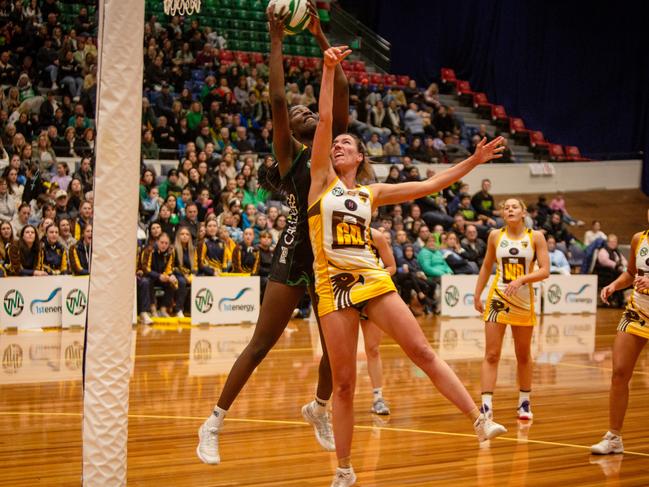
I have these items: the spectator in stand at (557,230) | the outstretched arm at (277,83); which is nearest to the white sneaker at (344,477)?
the outstretched arm at (277,83)

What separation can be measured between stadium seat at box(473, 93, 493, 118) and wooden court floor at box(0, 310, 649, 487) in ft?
41.3

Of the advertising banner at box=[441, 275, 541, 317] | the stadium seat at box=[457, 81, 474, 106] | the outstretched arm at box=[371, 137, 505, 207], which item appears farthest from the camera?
the stadium seat at box=[457, 81, 474, 106]

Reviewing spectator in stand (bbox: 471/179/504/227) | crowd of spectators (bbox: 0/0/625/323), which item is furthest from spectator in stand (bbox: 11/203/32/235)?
spectator in stand (bbox: 471/179/504/227)

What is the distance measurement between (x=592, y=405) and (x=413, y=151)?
11.9 meters

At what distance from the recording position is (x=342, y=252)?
490cm

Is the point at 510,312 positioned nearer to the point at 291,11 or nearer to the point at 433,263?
the point at 291,11

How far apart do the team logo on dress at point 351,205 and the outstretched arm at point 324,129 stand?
164 millimetres

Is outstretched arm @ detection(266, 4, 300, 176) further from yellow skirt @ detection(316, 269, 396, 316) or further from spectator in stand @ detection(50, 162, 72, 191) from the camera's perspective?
spectator in stand @ detection(50, 162, 72, 191)

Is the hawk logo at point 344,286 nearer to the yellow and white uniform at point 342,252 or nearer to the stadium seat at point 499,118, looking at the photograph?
the yellow and white uniform at point 342,252

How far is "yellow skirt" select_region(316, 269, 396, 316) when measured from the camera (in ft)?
15.9

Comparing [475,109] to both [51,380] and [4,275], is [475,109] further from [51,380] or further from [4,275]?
[51,380]

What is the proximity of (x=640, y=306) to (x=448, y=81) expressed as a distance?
1876 cm

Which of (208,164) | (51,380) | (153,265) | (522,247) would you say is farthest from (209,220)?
(522,247)

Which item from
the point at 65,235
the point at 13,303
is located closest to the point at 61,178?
the point at 65,235
